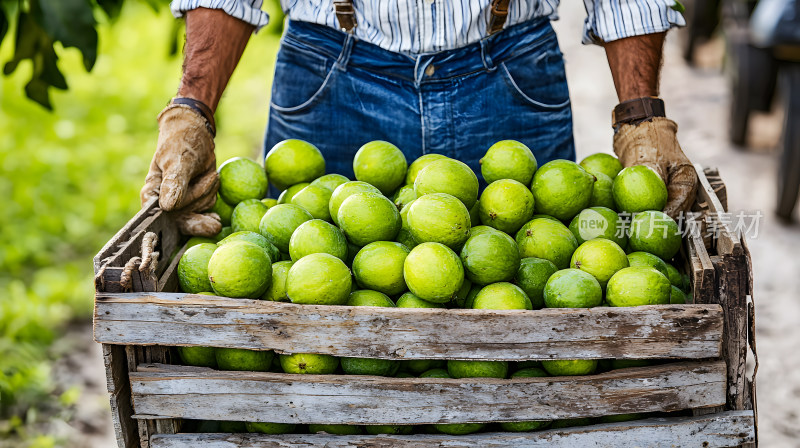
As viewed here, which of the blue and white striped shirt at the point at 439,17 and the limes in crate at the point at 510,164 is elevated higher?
the blue and white striped shirt at the point at 439,17

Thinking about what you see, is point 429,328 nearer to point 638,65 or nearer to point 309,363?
point 309,363

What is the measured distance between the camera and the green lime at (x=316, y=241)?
6.14 ft

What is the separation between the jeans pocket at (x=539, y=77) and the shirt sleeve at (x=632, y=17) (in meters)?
0.22

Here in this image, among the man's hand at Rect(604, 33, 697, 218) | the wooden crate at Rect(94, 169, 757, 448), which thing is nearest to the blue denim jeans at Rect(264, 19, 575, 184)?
the man's hand at Rect(604, 33, 697, 218)

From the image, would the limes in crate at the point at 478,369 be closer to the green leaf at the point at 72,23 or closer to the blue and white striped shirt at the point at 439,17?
the blue and white striped shirt at the point at 439,17

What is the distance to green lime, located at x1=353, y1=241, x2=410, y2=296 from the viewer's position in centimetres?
185

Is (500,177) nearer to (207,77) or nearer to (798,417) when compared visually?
(207,77)

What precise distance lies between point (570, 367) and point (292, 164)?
42.3 inches

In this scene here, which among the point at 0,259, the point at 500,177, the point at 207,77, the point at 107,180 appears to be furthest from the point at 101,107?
the point at 500,177

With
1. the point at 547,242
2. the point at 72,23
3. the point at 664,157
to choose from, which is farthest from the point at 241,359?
the point at 72,23

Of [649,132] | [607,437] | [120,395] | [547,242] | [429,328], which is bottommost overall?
[607,437]

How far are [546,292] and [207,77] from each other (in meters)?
1.31

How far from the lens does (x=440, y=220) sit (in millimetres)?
1855

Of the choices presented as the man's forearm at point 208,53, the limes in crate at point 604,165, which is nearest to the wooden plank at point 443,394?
the limes in crate at point 604,165
